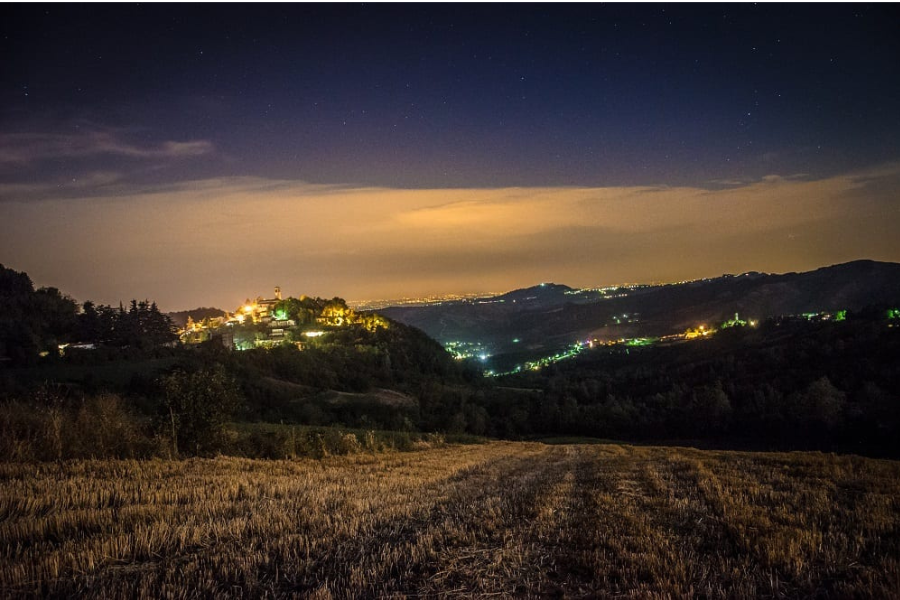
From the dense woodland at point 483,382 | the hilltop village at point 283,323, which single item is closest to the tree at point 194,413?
the dense woodland at point 483,382

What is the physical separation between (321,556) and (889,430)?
113 m

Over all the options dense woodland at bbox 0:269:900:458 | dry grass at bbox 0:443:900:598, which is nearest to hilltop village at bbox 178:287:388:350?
dense woodland at bbox 0:269:900:458

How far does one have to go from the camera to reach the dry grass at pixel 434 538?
4.80 meters

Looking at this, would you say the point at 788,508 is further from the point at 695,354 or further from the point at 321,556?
the point at 695,354

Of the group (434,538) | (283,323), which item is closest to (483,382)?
(283,323)

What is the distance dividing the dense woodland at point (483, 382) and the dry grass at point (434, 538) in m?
42.4

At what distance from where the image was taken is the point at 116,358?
71562 mm

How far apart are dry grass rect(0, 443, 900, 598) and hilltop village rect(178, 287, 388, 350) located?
4622 inches

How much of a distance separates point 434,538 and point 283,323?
15697cm

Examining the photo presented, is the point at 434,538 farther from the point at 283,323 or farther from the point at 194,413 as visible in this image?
the point at 283,323

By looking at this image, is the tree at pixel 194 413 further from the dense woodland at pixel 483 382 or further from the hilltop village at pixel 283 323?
the hilltop village at pixel 283 323

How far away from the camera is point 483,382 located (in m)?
152

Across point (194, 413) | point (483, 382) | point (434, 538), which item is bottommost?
point (483, 382)

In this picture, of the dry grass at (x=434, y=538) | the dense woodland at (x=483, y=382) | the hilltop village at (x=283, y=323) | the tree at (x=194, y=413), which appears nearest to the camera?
the dry grass at (x=434, y=538)
